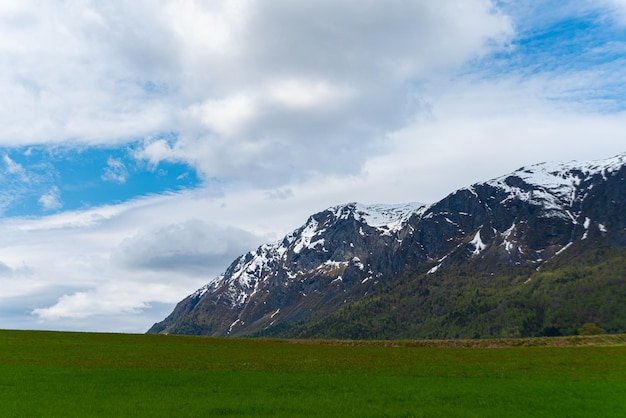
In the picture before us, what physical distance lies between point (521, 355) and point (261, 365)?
43560 mm

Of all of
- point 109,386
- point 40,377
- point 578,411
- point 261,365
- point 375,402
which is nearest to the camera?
point 578,411

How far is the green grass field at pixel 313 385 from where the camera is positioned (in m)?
35.8

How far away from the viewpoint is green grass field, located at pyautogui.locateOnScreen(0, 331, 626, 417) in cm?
3581

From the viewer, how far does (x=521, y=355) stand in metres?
82.9

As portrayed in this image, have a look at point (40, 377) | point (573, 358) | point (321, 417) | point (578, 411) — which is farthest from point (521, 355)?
point (40, 377)

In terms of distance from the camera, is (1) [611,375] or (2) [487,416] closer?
(2) [487,416]

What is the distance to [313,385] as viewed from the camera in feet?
157

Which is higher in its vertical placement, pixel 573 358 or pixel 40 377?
pixel 40 377

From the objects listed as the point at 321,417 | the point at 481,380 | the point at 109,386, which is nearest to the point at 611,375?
the point at 481,380

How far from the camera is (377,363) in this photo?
7250cm

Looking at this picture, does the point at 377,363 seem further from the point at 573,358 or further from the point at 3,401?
the point at 3,401

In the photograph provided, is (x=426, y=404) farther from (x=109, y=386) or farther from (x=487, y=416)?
(x=109, y=386)

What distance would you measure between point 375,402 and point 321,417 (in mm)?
7441

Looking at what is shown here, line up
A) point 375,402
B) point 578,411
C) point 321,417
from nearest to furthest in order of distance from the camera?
point 321,417
point 578,411
point 375,402
